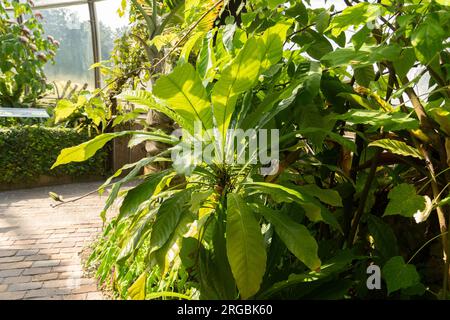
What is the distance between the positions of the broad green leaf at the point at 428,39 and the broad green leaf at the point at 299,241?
45 centimetres

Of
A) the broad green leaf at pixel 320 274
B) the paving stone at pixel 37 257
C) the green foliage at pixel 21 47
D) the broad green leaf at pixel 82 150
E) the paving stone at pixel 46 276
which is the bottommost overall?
the paving stone at pixel 46 276

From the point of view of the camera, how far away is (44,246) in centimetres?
326

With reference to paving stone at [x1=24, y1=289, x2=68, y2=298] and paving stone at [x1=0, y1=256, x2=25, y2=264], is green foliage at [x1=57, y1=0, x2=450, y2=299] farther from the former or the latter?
paving stone at [x1=0, y1=256, x2=25, y2=264]

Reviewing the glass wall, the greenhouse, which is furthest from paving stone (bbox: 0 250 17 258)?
the glass wall

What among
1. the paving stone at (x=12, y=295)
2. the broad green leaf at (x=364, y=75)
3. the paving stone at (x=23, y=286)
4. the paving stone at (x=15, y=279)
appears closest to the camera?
the broad green leaf at (x=364, y=75)

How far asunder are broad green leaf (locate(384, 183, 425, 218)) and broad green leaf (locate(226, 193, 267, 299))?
337 mm

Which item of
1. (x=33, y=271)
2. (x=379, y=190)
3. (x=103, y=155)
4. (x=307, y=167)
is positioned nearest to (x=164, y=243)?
(x=307, y=167)

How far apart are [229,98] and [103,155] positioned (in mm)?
6133

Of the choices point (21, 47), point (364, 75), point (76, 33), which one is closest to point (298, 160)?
point (364, 75)

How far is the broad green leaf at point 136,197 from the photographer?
91 cm

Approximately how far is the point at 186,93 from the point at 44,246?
121 inches

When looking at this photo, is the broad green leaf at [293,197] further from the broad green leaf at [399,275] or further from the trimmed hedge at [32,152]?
the trimmed hedge at [32,152]

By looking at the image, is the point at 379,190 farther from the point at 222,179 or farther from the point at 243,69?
the point at 243,69

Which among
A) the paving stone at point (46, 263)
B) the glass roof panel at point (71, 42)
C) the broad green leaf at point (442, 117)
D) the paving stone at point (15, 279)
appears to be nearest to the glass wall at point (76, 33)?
the glass roof panel at point (71, 42)
